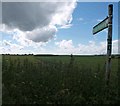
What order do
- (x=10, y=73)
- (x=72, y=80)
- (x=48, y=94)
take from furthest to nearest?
(x=10, y=73)
(x=72, y=80)
(x=48, y=94)

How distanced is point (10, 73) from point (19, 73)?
0.98ft

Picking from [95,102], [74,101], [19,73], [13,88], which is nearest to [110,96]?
[95,102]

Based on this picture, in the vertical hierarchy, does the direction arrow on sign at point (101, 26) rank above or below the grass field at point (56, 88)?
above

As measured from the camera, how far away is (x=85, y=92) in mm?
6836

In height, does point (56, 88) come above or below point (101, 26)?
below

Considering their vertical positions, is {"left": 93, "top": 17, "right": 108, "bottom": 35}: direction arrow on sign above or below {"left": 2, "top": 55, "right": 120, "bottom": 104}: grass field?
above

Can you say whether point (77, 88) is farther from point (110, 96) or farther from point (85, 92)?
point (110, 96)

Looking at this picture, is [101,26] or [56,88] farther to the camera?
[101,26]

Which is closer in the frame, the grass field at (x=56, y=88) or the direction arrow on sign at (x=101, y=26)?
the grass field at (x=56, y=88)

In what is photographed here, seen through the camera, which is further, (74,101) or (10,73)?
(10,73)

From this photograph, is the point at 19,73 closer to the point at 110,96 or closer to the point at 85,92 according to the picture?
the point at 85,92

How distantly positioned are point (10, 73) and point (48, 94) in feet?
6.59

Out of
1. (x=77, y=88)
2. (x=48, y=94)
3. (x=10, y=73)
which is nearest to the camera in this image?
(x=48, y=94)

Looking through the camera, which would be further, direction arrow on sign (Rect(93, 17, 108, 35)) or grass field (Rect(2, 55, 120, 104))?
direction arrow on sign (Rect(93, 17, 108, 35))
